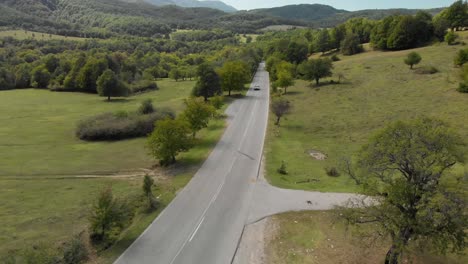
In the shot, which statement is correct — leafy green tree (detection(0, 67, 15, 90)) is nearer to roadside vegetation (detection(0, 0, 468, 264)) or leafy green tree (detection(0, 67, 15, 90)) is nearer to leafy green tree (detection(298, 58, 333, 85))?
roadside vegetation (detection(0, 0, 468, 264))

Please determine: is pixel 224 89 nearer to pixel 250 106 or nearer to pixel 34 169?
pixel 250 106

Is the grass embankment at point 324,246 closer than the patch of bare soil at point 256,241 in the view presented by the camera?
Yes

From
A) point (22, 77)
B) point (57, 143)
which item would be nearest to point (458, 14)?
point (57, 143)

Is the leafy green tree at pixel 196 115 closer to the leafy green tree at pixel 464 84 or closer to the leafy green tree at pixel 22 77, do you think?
the leafy green tree at pixel 464 84

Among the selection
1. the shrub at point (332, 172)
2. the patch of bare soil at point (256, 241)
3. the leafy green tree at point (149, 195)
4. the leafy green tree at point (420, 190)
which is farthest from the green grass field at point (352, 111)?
the leafy green tree at point (420, 190)

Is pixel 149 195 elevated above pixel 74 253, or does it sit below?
above

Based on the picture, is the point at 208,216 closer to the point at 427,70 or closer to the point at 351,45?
the point at 427,70

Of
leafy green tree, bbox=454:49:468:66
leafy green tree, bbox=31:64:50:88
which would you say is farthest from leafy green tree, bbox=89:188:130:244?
leafy green tree, bbox=31:64:50:88
